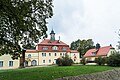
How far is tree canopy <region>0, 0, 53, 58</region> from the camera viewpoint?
14.7 metres

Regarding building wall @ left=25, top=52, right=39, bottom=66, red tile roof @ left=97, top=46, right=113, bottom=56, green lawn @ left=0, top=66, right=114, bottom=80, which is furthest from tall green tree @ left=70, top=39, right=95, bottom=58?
green lawn @ left=0, top=66, right=114, bottom=80

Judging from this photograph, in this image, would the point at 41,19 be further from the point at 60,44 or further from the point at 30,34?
the point at 60,44

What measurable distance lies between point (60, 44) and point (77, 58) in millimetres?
8203

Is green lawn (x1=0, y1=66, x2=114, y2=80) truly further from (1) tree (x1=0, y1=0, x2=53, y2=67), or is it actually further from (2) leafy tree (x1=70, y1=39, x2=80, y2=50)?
(2) leafy tree (x1=70, y1=39, x2=80, y2=50)

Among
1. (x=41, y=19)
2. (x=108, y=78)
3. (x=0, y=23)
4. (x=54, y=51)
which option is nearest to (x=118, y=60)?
(x=108, y=78)

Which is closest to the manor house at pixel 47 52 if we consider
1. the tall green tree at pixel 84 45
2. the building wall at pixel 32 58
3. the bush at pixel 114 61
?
the building wall at pixel 32 58

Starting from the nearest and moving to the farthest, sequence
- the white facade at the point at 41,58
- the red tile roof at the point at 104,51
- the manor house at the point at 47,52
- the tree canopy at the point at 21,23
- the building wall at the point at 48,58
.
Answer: the tree canopy at the point at 21,23 → the white facade at the point at 41,58 → the manor house at the point at 47,52 → the building wall at the point at 48,58 → the red tile roof at the point at 104,51

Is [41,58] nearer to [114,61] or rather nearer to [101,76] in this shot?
[114,61]

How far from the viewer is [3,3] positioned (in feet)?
45.6

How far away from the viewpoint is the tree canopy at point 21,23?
14.7m

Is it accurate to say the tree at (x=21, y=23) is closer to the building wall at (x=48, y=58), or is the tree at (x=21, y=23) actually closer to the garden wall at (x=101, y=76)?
the garden wall at (x=101, y=76)

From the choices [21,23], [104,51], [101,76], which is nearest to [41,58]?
[104,51]

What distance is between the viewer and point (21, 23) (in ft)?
49.0

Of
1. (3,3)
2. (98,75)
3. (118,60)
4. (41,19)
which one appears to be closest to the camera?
(3,3)
